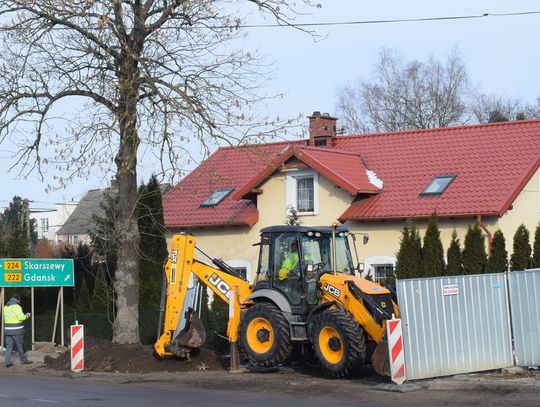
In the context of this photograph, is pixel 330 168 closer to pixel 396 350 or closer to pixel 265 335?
pixel 265 335

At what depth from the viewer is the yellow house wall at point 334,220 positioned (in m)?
30.2

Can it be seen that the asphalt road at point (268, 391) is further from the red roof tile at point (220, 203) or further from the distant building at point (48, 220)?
the distant building at point (48, 220)

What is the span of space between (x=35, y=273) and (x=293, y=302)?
35.2 feet

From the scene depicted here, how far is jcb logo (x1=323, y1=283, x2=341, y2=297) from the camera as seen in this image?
1939cm

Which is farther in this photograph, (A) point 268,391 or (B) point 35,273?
(B) point 35,273

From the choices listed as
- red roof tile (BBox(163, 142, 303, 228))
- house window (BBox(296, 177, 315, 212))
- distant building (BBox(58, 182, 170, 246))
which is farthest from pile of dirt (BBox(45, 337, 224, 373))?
house window (BBox(296, 177, 315, 212))

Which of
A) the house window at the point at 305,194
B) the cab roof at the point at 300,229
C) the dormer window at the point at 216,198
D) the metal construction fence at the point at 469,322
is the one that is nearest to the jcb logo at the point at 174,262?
the cab roof at the point at 300,229

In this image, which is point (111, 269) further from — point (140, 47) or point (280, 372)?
point (280, 372)

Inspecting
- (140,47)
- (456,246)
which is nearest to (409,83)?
(456,246)

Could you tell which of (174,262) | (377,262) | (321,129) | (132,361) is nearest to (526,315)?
(174,262)

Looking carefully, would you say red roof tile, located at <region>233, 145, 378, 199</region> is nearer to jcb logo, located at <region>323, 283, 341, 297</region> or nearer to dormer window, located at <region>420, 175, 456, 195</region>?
dormer window, located at <region>420, 175, 456, 195</region>

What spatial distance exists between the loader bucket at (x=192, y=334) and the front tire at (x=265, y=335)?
106 centimetres

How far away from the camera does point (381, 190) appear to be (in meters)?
32.5

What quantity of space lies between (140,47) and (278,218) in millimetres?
11247
